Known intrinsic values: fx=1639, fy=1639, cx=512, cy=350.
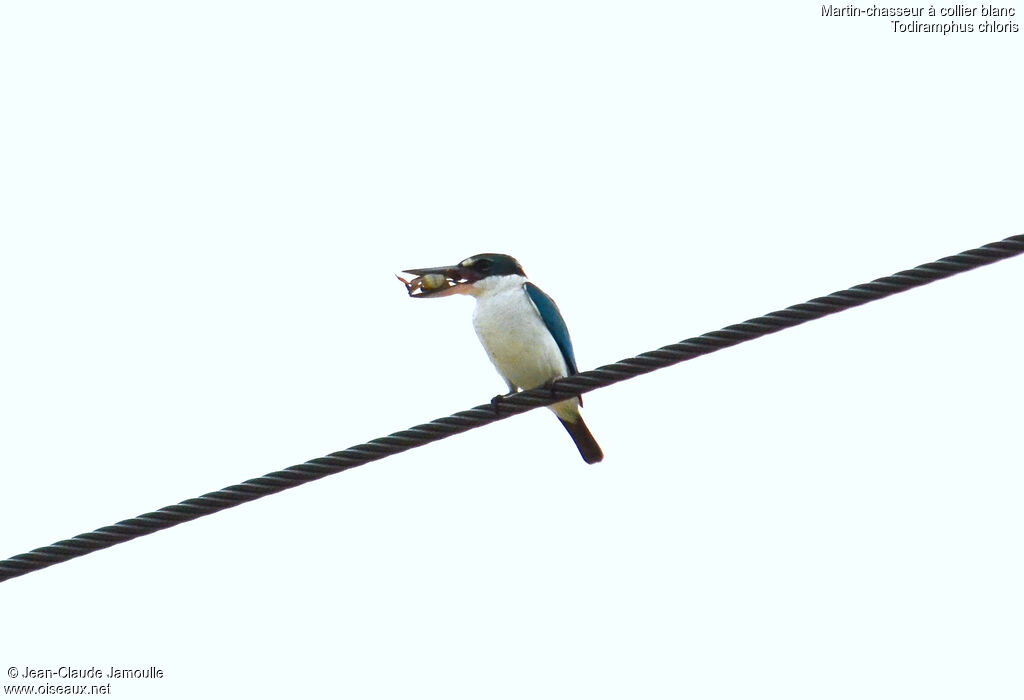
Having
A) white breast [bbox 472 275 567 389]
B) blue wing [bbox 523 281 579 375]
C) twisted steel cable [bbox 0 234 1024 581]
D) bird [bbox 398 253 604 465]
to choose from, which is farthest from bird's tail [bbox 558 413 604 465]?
twisted steel cable [bbox 0 234 1024 581]

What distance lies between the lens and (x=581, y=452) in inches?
305

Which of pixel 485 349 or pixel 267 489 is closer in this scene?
pixel 267 489

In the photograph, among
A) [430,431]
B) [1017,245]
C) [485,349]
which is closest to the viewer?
[1017,245]

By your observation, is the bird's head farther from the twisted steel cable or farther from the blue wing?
the twisted steel cable

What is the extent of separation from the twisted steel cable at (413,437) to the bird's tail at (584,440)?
216cm

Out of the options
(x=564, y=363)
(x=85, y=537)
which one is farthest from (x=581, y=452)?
(x=85, y=537)

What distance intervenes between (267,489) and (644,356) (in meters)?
1.26

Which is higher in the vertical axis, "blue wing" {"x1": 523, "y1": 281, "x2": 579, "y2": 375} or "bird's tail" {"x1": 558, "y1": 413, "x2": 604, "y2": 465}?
"blue wing" {"x1": 523, "y1": 281, "x2": 579, "y2": 375}

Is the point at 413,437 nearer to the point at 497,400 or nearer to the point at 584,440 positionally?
the point at 497,400

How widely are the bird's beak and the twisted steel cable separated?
181cm

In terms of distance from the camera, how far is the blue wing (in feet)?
24.1

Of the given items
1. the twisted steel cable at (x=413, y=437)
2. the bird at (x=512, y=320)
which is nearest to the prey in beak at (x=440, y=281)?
the bird at (x=512, y=320)

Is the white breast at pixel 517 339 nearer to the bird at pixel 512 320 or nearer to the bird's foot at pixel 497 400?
the bird at pixel 512 320

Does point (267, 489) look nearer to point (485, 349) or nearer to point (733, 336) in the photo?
point (733, 336)
